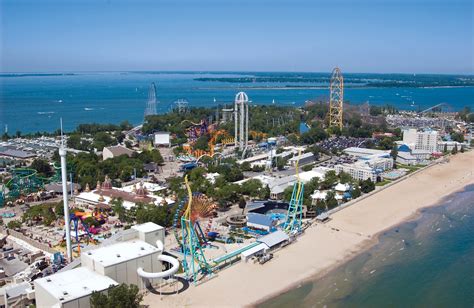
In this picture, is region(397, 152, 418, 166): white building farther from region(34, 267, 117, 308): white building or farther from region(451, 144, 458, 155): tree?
region(34, 267, 117, 308): white building

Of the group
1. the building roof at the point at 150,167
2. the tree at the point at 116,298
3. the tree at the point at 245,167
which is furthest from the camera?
the building roof at the point at 150,167

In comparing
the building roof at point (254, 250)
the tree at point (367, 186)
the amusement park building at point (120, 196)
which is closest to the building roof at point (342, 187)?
the tree at point (367, 186)

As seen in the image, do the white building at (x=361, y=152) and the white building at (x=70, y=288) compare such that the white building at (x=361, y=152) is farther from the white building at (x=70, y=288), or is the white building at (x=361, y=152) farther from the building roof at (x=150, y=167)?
the white building at (x=70, y=288)

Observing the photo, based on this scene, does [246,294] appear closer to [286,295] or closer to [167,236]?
[286,295]

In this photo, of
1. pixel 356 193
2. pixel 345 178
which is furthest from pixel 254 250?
pixel 345 178

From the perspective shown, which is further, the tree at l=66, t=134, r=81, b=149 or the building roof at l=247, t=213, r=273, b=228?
the tree at l=66, t=134, r=81, b=149

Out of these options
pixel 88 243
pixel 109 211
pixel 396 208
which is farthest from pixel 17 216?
pixel 396 208

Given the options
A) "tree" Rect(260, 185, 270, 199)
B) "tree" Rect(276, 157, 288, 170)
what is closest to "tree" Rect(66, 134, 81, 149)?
"tree" Rect(276, 157, 288, 170)
